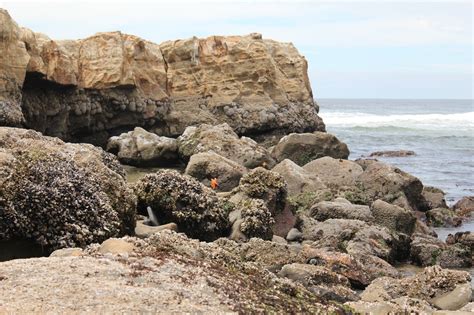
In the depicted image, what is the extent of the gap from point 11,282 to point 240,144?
59.5 feet

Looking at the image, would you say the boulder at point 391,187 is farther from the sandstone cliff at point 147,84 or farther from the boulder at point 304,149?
the sandstone cliff at point 147,84

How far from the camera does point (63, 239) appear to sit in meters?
8.69

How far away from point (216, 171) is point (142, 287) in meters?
12.5

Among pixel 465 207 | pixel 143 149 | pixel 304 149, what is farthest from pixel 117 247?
pixel 304 149

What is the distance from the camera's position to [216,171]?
59.7ft

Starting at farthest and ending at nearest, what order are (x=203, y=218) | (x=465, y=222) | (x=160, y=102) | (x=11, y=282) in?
(x=160, y=102), (x=465, y=222), (x=203, y=218), (x=11, y=282)

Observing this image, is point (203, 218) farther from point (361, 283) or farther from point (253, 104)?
point (253, 104)

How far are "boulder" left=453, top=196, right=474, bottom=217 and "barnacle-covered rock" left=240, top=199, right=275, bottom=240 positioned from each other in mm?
10091

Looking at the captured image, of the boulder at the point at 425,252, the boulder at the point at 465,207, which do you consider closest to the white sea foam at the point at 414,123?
the boulder at the point at 465,207

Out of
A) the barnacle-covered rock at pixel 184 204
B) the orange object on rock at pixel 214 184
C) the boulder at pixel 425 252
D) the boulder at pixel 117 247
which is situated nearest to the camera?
the boulder at pixel 117 247

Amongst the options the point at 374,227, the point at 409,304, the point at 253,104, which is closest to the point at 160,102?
the point at 253,104

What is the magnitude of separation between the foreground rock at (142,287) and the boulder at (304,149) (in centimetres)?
1841

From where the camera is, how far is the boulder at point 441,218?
19.1m

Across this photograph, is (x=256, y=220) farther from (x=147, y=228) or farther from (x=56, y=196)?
Answer: (x=56, y=196)
